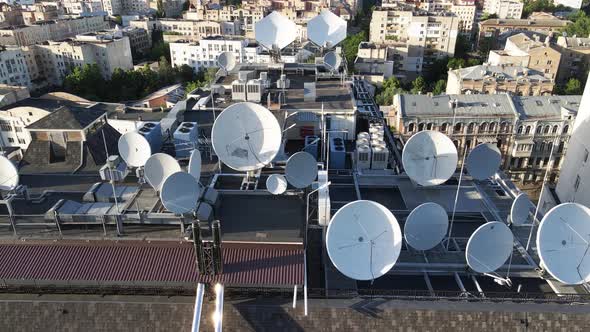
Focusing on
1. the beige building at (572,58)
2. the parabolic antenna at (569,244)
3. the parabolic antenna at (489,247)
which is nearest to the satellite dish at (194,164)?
the parabolic antenna at (489,247)

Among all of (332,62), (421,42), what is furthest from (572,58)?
(332,62)

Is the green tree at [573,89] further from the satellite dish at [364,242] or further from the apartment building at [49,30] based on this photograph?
the apartment building at [49,30]

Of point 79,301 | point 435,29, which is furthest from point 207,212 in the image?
point 435,29

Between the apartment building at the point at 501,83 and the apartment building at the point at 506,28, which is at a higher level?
the apartment building at the point at 506,28

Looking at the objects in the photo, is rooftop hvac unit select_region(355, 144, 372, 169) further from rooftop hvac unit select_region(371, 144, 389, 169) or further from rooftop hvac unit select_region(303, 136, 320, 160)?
rooftop hvac unit select_region(303, 136, 320, 160)

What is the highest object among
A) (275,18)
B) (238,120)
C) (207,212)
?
(275,18)

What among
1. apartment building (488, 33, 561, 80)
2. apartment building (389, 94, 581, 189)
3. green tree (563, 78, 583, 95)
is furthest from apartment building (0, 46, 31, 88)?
green tree (563, 78, 583, 95)

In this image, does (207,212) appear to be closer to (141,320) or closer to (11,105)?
(141,320)
